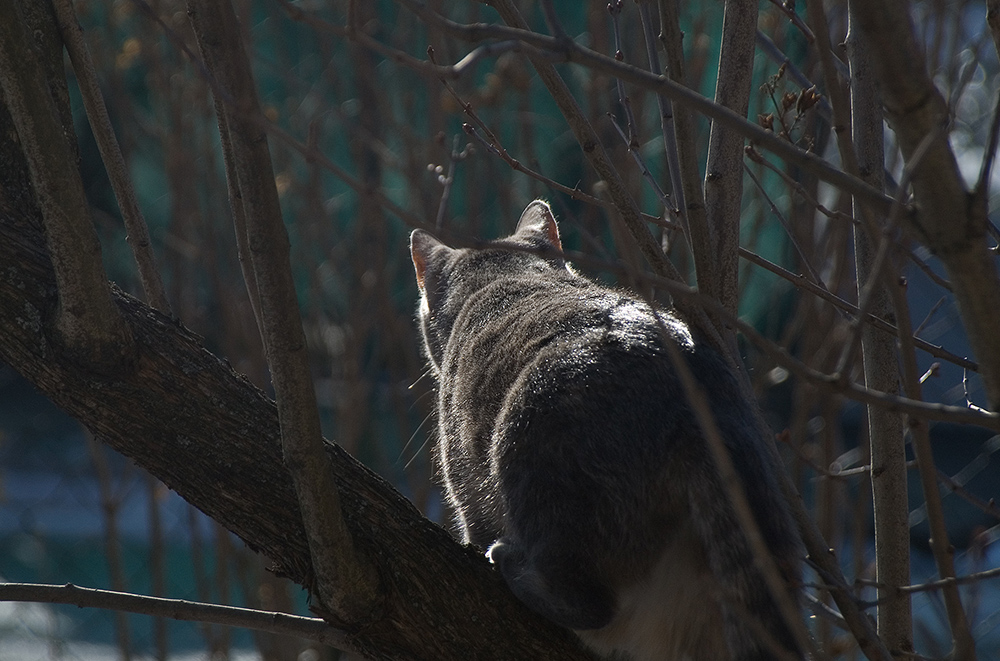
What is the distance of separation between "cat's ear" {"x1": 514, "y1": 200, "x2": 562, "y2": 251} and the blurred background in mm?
86

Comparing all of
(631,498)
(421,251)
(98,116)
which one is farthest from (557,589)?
(421,251)

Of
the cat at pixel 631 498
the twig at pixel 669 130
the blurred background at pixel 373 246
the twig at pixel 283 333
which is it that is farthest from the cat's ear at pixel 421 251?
the twig at pixel 283 333

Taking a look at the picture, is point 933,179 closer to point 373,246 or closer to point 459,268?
point 459,268

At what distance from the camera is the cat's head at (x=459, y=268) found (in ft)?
8.04

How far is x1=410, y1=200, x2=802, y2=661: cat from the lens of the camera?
1458mm

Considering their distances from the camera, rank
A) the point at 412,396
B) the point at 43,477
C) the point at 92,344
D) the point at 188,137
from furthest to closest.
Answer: the point at 43,477 < the point at 412,396 < the point at 188,137 < the point at 92,344

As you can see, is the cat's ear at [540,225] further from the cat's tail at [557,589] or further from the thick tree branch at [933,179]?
the thick tree branch at [933,179]

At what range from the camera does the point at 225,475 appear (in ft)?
4.64

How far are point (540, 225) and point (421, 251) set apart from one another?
1.40ft

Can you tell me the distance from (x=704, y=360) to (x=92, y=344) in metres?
0.90

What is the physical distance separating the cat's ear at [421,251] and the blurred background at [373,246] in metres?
0.11

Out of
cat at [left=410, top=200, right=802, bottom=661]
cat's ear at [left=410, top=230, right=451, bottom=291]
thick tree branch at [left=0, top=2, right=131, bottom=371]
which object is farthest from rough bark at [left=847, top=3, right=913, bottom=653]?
cat's ear at [left=410, top=230, right=451, bottom=291]

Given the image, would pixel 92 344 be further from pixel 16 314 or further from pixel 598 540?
pixel 598 540

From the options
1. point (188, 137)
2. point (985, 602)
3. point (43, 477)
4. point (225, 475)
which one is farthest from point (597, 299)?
point (43, 477)
